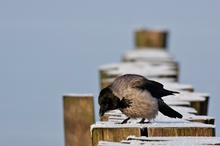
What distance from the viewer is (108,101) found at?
784 centimetres

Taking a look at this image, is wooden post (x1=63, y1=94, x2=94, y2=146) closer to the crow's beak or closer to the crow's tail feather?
the crow's tail feather

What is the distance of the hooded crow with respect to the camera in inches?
309

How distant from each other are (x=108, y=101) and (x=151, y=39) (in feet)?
39.4

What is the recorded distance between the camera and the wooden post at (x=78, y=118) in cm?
901

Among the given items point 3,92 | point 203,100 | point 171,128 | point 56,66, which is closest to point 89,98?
point 203,100

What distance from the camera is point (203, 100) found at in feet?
30.5

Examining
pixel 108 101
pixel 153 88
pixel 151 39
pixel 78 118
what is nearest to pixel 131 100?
pixel 108 101

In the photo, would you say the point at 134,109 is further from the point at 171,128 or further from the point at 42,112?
the point at 42,112

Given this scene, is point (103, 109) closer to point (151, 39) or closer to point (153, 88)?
point (153, 88)

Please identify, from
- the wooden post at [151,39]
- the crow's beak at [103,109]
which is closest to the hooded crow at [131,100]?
the crow's beak at [103,109]

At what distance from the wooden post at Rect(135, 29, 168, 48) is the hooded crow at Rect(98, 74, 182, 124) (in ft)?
37.0

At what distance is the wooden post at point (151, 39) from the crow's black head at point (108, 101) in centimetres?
1140

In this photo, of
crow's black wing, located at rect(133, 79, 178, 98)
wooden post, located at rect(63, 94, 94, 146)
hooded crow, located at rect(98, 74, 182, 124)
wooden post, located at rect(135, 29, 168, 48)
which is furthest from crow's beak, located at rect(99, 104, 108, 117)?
wooden post, located at rect(135, 29, 168, 48)

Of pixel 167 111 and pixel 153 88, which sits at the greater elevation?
pixel 153 88
